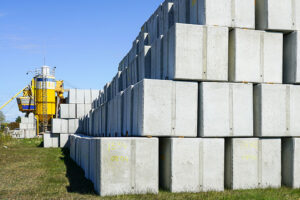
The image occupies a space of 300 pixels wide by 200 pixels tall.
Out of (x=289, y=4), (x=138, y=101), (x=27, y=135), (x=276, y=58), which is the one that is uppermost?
(x=289, y=4)

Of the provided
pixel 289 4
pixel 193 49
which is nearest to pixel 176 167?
pixel 193 49

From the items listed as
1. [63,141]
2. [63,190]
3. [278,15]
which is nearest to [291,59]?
[278,15]

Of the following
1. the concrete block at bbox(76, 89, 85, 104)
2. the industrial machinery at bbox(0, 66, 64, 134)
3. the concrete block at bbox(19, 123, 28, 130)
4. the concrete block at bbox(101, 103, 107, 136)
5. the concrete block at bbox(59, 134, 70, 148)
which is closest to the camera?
the concrete block at bbox(101, 103, 107, 136)

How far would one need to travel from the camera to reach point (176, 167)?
7.65 m

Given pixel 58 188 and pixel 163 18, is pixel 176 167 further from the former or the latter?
pixel 163 18

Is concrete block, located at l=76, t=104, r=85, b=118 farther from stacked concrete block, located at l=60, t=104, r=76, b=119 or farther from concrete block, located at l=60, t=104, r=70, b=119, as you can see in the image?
concrete block, located at l=60, t=104, r=70, b=119

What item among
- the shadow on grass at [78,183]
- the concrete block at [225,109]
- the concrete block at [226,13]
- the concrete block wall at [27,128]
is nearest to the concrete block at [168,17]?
the concrete block at [226,13]

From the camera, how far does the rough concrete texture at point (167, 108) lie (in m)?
7.68

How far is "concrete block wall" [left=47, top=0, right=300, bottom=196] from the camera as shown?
7.73m

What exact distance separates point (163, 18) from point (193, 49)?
432 cm

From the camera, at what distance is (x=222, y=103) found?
8039 mm

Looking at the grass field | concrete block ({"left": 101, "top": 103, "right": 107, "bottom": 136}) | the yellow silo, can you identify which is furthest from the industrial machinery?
the grass field

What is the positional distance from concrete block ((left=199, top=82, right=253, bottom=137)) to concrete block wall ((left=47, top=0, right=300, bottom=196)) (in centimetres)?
2

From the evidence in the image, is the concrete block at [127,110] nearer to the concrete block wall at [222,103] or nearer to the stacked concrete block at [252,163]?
the concrete block wall at [222,103]
